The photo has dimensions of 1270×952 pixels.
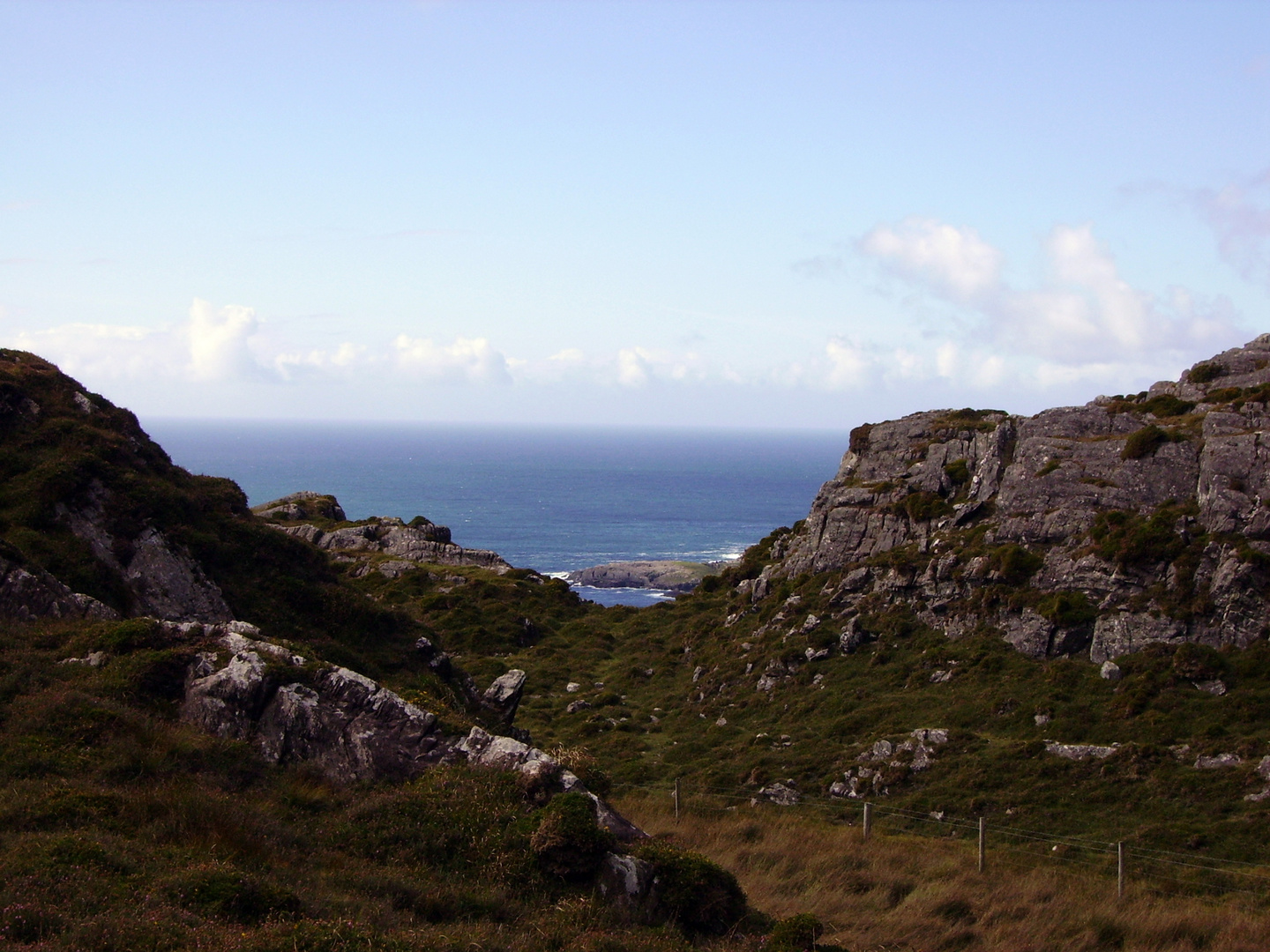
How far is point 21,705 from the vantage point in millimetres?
13797

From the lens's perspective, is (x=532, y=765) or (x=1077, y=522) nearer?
(x=532, y=765)

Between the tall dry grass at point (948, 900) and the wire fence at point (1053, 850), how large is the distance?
520 mm

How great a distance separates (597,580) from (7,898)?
101 metres

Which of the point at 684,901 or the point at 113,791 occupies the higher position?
the point at 113,791

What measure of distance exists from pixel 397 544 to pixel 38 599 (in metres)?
48.5

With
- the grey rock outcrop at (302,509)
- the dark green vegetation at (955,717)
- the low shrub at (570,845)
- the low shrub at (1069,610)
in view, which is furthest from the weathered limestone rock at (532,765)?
the grey rock outcrop at (302,509)

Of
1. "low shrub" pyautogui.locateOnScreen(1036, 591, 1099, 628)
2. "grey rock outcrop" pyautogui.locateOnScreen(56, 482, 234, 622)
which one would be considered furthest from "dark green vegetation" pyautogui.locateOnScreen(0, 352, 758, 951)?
"low shrub" pyautogui.locateOnScreen(1036, 591, 1099, 628)

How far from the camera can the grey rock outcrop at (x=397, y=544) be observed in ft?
212

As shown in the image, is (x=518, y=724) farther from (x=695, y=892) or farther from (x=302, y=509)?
(x=302, y=509)

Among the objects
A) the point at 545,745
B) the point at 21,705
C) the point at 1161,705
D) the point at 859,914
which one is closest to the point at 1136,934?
the point at 859,914

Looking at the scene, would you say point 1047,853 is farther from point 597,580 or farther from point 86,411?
point 597,580

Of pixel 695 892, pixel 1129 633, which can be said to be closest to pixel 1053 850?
pixel 1129 633

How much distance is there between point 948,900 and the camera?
1578 centimetres

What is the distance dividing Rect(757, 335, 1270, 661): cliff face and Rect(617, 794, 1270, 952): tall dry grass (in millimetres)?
15154
